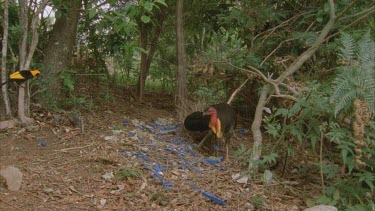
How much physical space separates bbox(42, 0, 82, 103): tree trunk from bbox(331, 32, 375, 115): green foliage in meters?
2.96

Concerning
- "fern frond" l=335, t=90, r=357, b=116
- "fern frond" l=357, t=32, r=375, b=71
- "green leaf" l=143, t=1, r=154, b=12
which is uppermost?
"green leaf" l=143, t=1, r=154, b=12

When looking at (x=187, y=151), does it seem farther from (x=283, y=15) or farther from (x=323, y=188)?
(x=283, y=15)

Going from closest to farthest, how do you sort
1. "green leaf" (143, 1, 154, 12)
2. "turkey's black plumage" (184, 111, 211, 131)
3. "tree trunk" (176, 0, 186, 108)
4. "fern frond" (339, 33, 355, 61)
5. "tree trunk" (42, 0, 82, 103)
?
"fern frond" (339, 33, 355, 61) → "green leaf" (143, 1, 154, 12) → "turkey's black plumage" (184, 111, 211, 131) → "tree trunk" (42, 0, 82, 103) → "tree trunk" (176, 0, 186, 108)

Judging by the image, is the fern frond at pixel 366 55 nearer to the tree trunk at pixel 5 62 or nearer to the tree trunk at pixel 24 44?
the tree trunk at pixel 24 44

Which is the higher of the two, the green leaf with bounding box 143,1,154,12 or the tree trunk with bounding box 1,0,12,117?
the green leaf with bounding box 143,1,154,12

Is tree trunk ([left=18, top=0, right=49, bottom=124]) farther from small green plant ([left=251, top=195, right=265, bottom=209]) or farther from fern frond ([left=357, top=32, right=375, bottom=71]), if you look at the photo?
fern frond ([left=357, top=32, right=375, bottom=71])

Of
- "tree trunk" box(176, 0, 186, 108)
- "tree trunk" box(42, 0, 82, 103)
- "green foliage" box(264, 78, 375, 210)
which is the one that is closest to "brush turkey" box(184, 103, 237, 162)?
"tree trunk" box(176, 0, 186, 108)

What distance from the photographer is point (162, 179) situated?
327cm

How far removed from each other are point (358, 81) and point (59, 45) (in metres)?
3.24

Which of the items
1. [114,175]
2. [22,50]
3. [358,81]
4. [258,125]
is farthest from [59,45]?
[358,81]

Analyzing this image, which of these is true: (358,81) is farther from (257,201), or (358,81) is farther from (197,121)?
(197,121)

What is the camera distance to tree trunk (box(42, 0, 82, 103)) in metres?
4.41

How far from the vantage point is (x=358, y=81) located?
9.31 feet

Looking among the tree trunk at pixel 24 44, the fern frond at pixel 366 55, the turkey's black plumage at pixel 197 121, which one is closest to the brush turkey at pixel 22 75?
the tree trunk at pixel 24 44
